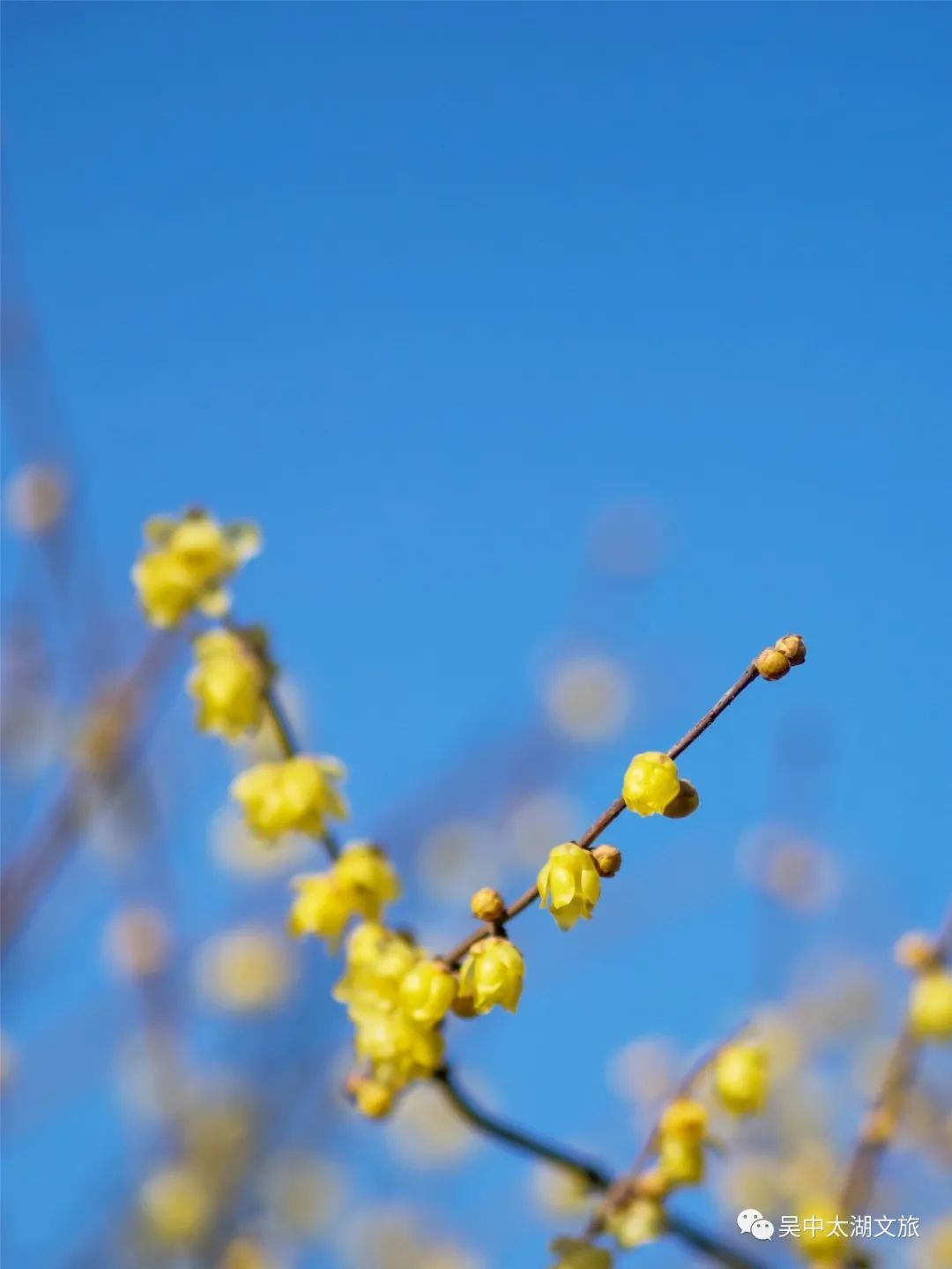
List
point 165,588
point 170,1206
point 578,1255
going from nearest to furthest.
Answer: point 578,1255, point 165,588, point 170,1206

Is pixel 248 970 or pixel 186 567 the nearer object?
pixel 186 567

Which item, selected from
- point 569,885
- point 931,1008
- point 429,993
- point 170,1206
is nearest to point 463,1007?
point 429,993

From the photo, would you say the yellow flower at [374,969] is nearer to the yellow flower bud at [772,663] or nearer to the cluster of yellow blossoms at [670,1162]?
the cluster of yellow blossoms at [670,1162]

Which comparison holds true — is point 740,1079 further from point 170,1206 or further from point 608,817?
point 170,1206

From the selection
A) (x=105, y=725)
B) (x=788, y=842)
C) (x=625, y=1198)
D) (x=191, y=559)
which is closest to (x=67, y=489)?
(x=105, y=725)

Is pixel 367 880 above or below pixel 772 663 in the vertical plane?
below

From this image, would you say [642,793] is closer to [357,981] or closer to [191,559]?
[357,981]

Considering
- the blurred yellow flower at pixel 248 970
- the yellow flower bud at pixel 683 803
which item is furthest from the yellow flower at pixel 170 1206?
the yellow flower bud at pixel 683 803
